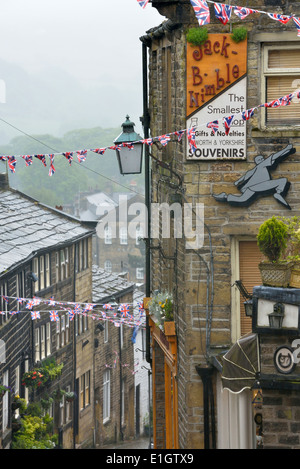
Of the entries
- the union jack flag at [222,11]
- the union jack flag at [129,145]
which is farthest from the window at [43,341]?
the union jack flag at [222,11]

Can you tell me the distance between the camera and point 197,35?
38.0ft

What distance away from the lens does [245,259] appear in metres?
11.9

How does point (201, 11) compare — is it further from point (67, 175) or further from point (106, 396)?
point (67, 175)

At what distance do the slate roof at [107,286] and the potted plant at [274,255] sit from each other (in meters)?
25.7

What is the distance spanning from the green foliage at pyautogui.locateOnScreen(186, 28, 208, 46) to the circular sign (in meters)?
4.70

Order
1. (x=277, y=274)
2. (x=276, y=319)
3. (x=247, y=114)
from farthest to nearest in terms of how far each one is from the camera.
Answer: (x=247, y=114)
(x=277, y=274)
(x=276, y=319)

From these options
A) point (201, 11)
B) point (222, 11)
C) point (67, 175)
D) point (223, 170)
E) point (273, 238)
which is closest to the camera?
point (273, 238)

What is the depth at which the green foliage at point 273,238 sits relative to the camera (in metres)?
9.04

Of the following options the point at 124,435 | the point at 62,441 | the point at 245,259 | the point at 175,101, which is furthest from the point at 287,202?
the point at 124,435

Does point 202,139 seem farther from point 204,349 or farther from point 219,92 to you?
point 204,349

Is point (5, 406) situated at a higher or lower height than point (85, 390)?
higher

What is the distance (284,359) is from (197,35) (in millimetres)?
4826

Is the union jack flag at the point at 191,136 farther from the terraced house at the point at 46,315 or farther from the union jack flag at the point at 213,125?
the terraced house at the point at 46,315

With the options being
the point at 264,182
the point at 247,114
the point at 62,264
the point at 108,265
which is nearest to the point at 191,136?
the point at 247,114
